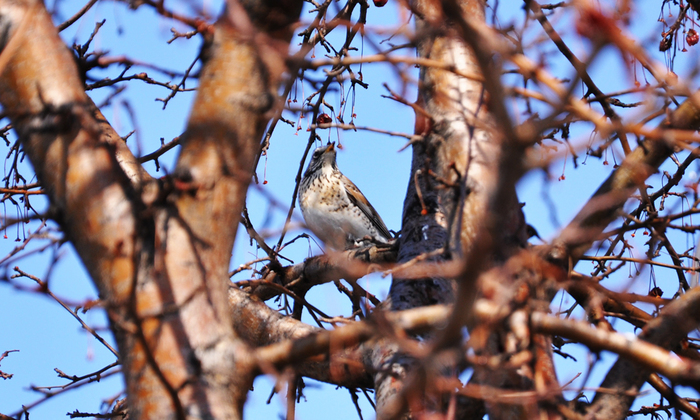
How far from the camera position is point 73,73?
2.07m

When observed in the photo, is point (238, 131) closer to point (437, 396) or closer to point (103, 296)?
point (103, 296)

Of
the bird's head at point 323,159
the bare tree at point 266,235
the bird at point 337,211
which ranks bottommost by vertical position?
the bare tree at point 266,235

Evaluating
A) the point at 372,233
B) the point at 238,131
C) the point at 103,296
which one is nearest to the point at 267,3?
the point at 238,131

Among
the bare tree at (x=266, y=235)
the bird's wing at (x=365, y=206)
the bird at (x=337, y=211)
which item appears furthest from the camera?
the bird's wing at (x=365, y=206)

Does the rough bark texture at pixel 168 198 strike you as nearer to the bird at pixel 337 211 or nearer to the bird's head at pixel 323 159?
the bird at pixel 337 211

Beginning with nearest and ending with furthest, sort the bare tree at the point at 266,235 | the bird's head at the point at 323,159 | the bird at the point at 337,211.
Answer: the bare tree at the point at 266,235 → the bird at the point at 337,211 → the bird's head at the point at 323,159

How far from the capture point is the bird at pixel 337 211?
258 inches

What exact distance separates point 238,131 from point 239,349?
2.28 feet

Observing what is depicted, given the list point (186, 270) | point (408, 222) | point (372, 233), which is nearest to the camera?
point (186, 270)

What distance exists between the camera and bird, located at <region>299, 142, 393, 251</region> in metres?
6.55


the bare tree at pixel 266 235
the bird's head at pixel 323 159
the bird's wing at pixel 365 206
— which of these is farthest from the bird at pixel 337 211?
the bare tree at pixel 266 235

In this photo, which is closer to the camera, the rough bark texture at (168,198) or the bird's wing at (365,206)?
the rough bark texture at (168,198)

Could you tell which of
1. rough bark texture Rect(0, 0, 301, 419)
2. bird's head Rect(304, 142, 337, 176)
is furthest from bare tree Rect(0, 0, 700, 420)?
bird's head Rect(304, 142, 337, 176)

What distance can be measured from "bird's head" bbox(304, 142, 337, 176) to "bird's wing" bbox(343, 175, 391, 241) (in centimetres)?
33
